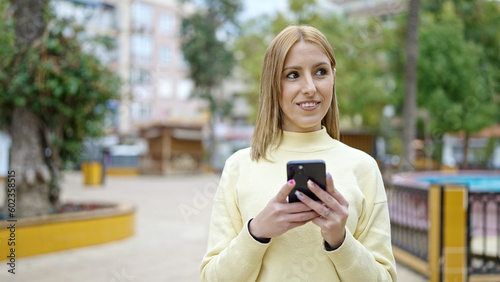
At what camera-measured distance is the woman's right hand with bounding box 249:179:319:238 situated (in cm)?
121

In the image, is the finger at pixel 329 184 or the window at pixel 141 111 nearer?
the finger at pixel 329 184

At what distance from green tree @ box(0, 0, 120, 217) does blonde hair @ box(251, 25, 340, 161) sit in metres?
6.15

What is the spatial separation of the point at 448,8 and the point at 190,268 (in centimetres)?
2011

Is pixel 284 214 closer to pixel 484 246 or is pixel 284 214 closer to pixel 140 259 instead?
pixel 484 246

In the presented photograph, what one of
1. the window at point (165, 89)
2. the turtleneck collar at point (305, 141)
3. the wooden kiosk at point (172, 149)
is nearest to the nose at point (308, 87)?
the turtleneck collar at point (305, 141)

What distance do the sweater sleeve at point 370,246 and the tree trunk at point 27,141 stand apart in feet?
22.1

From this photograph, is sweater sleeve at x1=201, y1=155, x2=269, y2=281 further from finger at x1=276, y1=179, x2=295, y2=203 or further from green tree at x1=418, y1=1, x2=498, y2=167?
green tree at x1=418, y1=1, x2=498, y2=167

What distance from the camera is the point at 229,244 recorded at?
4.75 feet

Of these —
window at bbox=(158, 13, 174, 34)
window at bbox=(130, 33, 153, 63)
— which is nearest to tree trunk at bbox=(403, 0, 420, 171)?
window at bbox=(130, 33, 153, 63)

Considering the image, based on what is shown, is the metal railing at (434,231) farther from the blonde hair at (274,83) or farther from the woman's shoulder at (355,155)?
the blonde hair at (274,83)

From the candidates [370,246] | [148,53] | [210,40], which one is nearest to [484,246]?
[370,246]

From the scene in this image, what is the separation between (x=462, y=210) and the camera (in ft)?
17.1

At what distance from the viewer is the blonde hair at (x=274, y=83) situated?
1446 millimetres

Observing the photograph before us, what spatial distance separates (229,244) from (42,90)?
6427 millimetres
